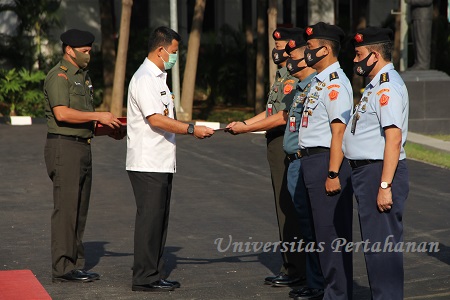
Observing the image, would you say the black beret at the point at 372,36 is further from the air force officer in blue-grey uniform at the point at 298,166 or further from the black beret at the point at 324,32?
the air force officer in blue-grey uniform at the point at 298,166

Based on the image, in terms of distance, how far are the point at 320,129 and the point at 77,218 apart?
95.4 inches

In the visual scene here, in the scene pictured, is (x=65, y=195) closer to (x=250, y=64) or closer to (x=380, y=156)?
(x=380, y=156)

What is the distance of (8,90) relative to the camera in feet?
81.8

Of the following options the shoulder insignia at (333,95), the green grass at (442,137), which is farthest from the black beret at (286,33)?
the green grass at (442,137)

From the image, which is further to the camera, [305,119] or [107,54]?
[107,54]

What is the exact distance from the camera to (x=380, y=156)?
269 inches

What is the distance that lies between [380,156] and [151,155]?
215cm

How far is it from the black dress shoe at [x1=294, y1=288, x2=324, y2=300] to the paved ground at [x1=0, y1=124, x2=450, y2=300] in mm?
234

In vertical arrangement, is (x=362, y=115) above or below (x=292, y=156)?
above

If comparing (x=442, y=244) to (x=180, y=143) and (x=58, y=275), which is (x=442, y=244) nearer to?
(x=58, y=275)

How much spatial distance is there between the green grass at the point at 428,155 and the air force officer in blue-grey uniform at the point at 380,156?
373 inches

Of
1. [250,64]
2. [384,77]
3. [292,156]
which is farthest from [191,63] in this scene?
[384,77]

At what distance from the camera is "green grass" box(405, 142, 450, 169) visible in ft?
54.6

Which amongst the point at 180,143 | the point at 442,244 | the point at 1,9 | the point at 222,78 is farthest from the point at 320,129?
the point at 222,78
